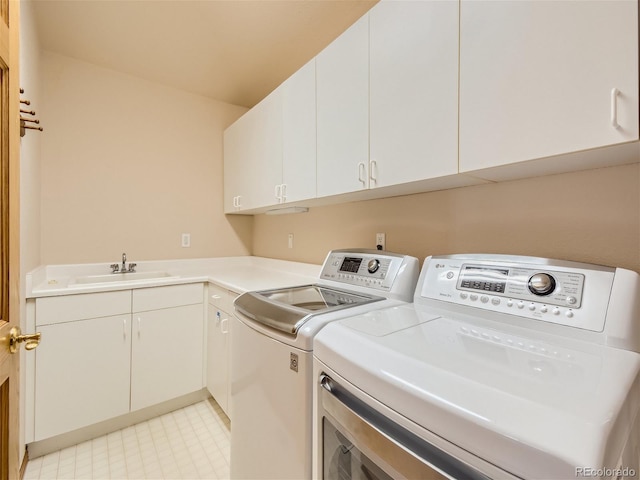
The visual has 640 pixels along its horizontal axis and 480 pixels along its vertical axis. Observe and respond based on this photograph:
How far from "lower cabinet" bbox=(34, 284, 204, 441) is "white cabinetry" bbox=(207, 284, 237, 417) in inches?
3.3

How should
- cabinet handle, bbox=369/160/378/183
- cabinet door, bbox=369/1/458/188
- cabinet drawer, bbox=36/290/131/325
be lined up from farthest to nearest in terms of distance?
cabinet drawer, bbox=36/290/131/325, cabinet handle, bbox=369/160/378/183, cabinet door, bbox=369/1/458/188

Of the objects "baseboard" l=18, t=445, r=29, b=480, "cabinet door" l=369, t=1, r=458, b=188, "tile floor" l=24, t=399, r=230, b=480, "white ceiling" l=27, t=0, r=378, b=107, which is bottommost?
"tile floor" l=24, t=399, r=230, b=480

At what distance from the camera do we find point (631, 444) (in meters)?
0.56

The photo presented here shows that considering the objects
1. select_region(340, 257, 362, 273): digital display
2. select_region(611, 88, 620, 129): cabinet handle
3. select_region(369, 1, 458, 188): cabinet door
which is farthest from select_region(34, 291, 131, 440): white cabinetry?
select_region(611, 88, 620, 129): cabinet handle

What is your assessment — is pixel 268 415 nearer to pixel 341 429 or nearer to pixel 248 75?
pixel 341 429

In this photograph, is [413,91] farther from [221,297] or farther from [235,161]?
[235,161]

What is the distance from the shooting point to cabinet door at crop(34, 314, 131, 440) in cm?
168

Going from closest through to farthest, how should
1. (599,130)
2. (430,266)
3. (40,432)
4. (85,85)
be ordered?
(599,130) < (430,266) < (40,432) < (85,85)

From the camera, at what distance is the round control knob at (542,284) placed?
0.87 metres

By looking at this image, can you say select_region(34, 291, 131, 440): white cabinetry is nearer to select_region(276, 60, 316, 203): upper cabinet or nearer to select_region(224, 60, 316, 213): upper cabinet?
select_region(224, 60, 316, 213): upper cabinet

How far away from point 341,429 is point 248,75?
8.33 ft

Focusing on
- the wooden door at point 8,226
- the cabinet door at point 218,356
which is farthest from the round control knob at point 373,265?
the wooden door at point 8,226

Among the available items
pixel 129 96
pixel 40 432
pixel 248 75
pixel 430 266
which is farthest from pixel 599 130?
pixel 129 96

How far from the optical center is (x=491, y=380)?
0.58 m
